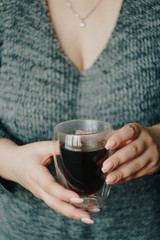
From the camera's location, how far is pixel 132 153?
0.51 m

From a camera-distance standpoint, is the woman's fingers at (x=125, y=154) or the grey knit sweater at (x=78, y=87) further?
the grey knit sweater at (x=78, y=87)

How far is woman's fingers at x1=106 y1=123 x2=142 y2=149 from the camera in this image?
471mm

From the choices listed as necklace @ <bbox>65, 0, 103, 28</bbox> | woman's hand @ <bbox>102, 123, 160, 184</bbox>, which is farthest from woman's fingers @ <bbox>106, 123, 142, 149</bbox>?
necklace @ <bbox>65, 0, 103, 28</bbox>

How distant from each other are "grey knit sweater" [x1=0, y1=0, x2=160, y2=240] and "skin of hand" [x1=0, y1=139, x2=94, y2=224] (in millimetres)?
113

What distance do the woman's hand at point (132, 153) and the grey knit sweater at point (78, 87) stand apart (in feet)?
0.45

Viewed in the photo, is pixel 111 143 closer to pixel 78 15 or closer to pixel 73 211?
pixel 73 211

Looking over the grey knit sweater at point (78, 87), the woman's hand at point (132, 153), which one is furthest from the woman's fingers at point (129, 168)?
the grey knit sweater at point (78, 87)

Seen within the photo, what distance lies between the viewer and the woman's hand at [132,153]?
1.57ft

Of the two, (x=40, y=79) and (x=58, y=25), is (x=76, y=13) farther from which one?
(x=40, y=79)

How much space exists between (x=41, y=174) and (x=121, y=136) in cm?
18

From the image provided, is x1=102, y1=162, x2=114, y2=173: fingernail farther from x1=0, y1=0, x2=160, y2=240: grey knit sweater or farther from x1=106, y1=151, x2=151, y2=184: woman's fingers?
x1=0, y1=0, x2=160, y2=240: grey knit sweater

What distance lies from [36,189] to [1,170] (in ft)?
0.60

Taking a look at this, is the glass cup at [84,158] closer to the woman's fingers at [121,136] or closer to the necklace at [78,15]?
the woman's fingers at [121,136]

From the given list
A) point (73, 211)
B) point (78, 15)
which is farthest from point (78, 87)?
point (73, 211)
